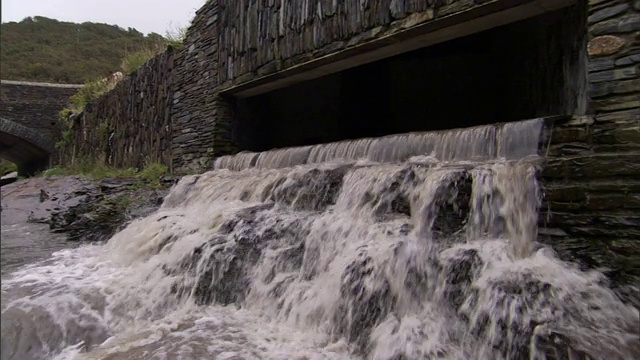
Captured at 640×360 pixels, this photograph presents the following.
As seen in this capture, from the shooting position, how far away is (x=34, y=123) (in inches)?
681

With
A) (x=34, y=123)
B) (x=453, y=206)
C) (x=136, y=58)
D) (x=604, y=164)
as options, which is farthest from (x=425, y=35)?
(x=34, y=123)

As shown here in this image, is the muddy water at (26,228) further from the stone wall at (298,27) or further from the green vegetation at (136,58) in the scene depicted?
the green vegetation at (136,58)

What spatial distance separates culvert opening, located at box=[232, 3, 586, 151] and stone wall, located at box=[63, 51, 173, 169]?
2090 mm

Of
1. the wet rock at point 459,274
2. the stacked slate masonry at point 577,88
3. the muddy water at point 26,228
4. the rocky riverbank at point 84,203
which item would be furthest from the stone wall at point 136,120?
the wet rock at point 459,274

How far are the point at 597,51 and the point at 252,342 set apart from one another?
286 cm

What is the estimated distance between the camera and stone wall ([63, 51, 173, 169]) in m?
9.04

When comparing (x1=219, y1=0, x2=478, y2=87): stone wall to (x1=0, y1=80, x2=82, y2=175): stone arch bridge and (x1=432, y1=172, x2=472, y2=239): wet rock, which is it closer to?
(x1=432, y1=172, x2=472, y2=239): wet rock

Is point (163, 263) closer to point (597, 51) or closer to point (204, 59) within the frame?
point (597, 51)

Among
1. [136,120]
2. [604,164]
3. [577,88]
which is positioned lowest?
[604,164]

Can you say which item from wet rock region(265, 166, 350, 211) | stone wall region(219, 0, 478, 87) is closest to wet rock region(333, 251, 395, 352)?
wet rock region(265, 166, 350, 211)

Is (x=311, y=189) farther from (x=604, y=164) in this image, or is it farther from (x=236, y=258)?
(x=604, y=164)

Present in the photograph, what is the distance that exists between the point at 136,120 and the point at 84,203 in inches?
165

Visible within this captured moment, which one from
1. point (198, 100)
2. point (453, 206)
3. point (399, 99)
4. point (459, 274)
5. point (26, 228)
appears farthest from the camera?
point (399, 99)

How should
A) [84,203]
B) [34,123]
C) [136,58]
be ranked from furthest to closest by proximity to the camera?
[34,123], [136,58], [84,203]
